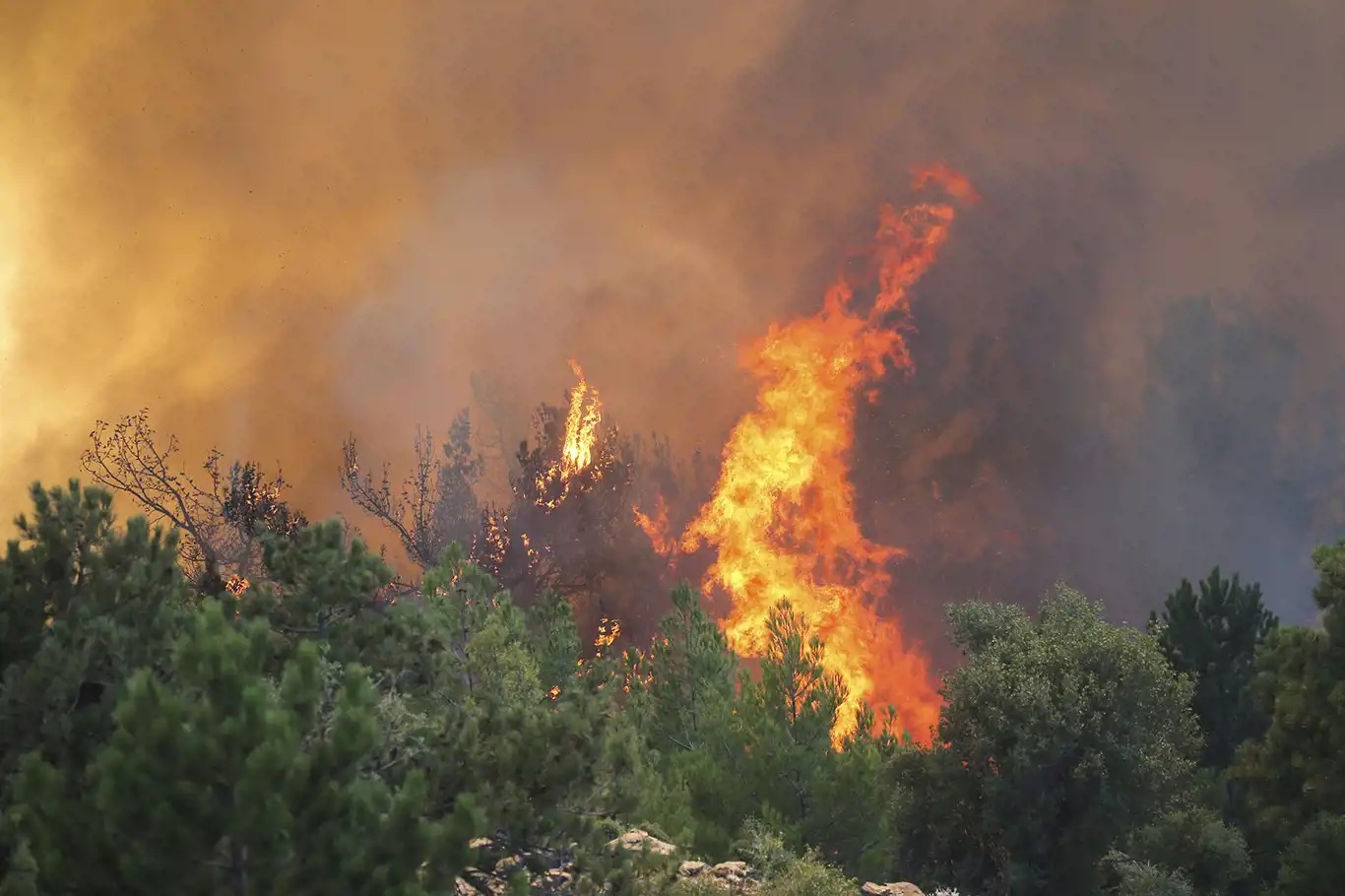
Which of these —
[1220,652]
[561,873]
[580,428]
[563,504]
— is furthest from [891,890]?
[580,428]

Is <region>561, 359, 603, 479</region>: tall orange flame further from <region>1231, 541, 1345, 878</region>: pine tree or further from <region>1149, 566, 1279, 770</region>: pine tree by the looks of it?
<region>1231, 541, 1345, 878</region>: pine tree

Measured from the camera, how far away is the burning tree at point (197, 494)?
6053 centimetres

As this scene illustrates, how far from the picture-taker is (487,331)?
71.6 m

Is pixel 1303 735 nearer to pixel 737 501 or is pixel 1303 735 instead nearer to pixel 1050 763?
pixel 1050 763

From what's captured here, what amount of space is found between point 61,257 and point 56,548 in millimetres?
54655

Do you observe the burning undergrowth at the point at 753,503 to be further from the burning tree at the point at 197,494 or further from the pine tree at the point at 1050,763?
the pine tree at the point at 1050,763

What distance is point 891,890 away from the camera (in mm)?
32781

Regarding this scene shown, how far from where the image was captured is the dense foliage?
16.9 m

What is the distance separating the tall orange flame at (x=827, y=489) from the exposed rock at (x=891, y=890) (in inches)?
1207

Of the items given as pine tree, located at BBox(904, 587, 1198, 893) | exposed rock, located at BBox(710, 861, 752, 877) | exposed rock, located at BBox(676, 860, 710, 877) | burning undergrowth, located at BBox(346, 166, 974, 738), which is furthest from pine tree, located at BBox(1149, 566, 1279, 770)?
exposed rock, located at BBox(676, 860, 710, 877)

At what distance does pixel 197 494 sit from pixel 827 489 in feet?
104

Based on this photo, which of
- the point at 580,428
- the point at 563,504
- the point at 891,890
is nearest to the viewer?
the point at 891,890

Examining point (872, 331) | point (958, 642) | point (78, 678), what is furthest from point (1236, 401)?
point (78, 678)

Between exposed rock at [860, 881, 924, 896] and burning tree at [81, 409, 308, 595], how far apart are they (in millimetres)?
35605
